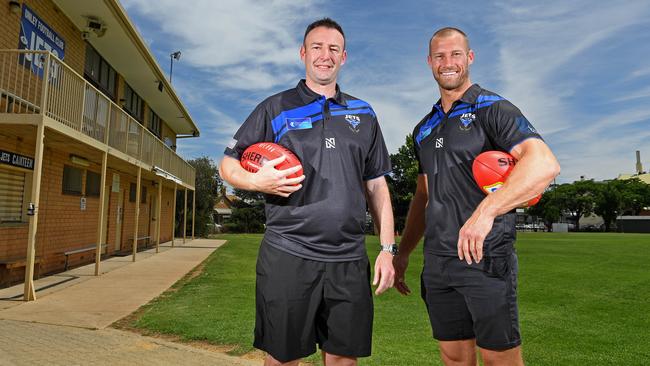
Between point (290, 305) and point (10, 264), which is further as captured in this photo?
point (10, 264)

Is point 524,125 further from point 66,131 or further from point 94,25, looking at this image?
point 94,25

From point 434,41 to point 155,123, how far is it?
23491 millimetres

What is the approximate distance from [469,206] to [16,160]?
1115 centimetres

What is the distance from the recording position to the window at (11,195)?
10242 millimetres

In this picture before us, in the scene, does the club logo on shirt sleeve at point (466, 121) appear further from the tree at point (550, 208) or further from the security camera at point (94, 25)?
the tree at point (550, 208)

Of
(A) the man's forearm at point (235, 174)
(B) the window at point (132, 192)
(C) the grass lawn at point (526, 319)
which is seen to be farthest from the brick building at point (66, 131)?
(A) the man's forearm at point (235, 174)

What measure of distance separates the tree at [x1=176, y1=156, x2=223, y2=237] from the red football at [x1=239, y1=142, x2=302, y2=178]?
36.9 m

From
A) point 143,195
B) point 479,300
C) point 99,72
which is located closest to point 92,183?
point 99,72

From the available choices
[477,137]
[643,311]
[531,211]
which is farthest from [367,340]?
[531,211]

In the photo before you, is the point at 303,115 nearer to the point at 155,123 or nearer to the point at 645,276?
the point at 645,276

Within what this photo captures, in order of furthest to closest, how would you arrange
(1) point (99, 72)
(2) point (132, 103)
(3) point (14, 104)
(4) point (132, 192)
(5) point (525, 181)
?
(4) point (132, 192)
(2) point (132, 103)
(1) point (99, 72)
(3) point (14, 104)
(5) point (525, 181)

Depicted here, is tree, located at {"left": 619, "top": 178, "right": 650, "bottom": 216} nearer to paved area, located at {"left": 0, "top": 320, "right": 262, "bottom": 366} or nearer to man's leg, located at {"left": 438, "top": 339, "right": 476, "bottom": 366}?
paved area, located at {"left": 0, "top": 320, "right": 262, "bottom": 366}

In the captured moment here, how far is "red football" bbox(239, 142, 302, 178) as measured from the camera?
237cm

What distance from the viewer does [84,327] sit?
20.9 ft
